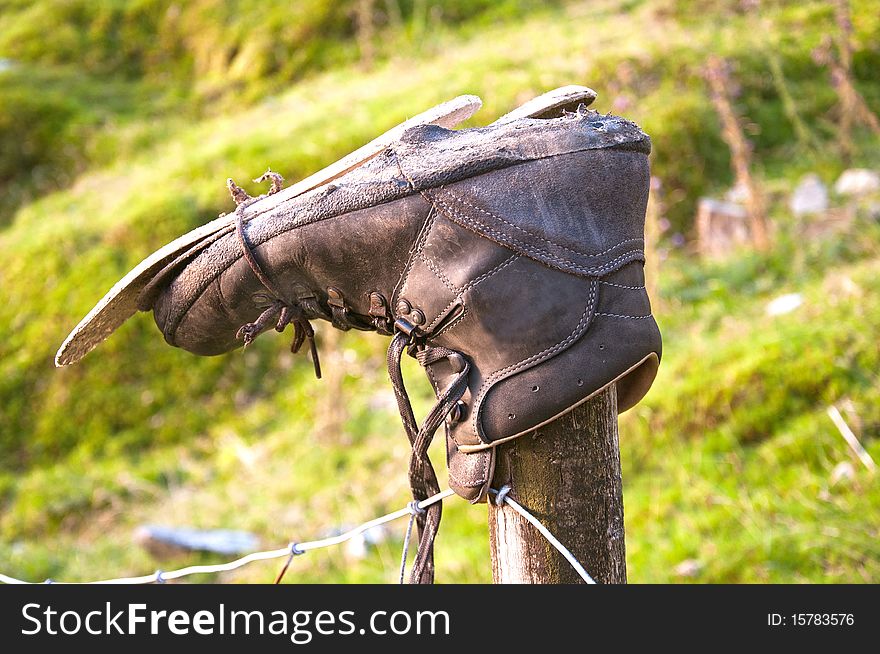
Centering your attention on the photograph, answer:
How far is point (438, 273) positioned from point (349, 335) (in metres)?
4.17

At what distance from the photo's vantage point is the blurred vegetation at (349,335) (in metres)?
3.37

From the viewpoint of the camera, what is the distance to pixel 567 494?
1539 mm

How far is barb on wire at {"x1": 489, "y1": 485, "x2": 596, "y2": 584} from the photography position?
1.53 m

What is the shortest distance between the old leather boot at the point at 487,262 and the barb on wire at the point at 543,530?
0.04 metres

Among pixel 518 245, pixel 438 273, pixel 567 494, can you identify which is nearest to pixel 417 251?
pixel 438 273

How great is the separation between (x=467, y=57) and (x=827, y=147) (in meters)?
2.91

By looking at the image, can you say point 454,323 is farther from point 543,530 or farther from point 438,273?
point 543,530

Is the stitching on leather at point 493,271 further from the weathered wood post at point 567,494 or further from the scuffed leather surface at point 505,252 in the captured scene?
the weathered wood post at point 567,494

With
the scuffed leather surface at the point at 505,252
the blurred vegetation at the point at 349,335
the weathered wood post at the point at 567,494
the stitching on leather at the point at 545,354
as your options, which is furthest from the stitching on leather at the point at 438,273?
the blurred vegetation at the point at 349,335

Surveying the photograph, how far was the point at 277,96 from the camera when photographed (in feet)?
26.6

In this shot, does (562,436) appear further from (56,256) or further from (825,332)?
(56,256)

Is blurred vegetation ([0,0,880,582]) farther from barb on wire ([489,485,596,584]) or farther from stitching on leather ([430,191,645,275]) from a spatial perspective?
stitching on leather ([430,191,645,275])

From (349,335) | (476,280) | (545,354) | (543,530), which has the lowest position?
(349,335)

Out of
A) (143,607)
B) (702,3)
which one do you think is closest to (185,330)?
(143,607)
